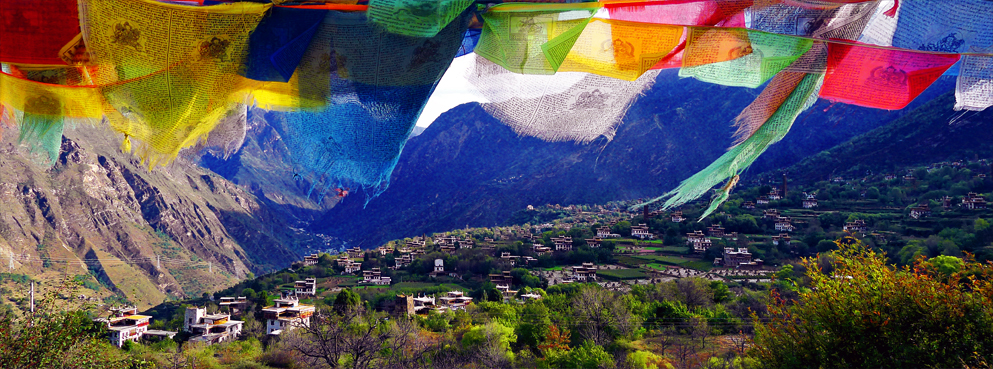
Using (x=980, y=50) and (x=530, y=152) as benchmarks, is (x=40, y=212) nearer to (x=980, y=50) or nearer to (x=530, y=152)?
(x=530, y=152)

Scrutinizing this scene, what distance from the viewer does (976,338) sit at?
4723mm

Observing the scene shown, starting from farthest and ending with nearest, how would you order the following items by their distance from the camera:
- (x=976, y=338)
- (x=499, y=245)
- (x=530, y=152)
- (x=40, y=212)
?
(x=530, y=152) < (x=40, y=212) < (x=499, y=245) < (x=976, y=338)

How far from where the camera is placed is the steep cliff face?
44875 millimetres

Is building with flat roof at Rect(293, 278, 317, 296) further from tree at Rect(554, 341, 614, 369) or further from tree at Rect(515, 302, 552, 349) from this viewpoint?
tree at Rect(554, 341, 614, 369)

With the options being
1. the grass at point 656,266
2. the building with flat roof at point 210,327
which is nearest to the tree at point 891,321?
the building with flat roof at point 210,327

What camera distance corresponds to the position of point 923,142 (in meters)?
39.7

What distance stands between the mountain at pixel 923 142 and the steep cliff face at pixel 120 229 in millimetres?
53795

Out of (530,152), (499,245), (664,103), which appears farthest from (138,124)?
(530,152)

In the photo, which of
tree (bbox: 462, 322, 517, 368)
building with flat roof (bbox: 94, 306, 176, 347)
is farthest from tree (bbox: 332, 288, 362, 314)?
tree (bbox: 462, 322, 517, 368)

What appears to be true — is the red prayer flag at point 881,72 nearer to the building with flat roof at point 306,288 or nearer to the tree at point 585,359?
the tree at point 585,359

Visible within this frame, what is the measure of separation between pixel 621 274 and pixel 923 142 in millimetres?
25486

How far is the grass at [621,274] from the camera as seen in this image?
1211 inches

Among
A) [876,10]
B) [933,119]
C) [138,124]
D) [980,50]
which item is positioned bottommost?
[138,124]

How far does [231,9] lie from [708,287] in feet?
79.7
